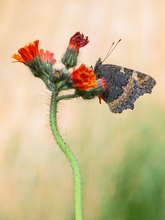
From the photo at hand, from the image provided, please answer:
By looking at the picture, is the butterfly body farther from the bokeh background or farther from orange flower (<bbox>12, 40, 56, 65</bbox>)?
the bokeh background

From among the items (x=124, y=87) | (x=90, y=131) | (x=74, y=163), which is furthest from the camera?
(x=90, y=131)

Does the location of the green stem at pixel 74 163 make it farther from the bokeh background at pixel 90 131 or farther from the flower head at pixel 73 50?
the bokeh background at pixel 90 131

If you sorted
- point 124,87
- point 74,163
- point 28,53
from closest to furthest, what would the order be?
point 74,163 → point 28,53 → point 124,87

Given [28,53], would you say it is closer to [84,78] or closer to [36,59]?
[36,59]

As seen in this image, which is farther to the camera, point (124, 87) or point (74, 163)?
point (124, 87)

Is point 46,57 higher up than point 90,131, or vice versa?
point 46,57

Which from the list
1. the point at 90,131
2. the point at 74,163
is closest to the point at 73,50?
the point at 74,163

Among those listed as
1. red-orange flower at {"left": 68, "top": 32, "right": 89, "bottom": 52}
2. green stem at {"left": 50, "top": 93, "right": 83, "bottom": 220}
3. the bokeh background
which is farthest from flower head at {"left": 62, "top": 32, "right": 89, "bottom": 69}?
the bokeh background
